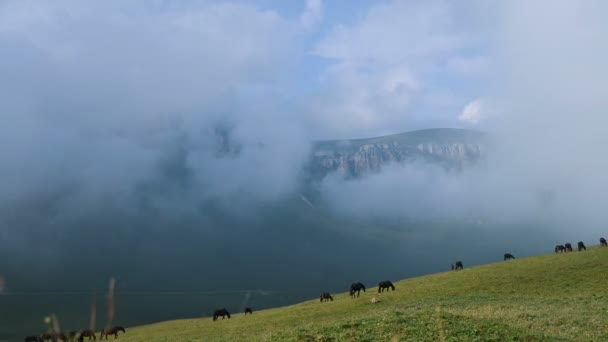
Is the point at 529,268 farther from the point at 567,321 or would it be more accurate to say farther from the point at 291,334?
the point at 291,334

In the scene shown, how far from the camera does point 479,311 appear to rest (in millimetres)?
29688

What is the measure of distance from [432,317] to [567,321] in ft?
21.7

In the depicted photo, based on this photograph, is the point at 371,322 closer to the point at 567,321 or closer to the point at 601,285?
the point at 567,321

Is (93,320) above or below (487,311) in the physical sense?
above

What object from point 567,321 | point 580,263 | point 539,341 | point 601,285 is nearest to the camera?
point 539,341

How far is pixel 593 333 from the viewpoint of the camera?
2123 cm

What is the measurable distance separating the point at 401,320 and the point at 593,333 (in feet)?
24.3

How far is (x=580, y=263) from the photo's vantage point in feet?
177

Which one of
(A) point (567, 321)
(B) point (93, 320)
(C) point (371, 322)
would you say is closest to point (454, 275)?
(A) point (567, 321)

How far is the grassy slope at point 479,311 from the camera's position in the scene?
20.4 m

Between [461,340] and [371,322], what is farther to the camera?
[371,322]

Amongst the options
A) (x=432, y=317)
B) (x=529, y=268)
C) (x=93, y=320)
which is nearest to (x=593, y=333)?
(x=432, y=317)

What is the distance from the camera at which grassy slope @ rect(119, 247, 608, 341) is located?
2041 cm

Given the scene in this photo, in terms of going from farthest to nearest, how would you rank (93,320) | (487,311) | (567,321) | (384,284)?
(384,284) < (487,311) < (567,321) < (93,320)
